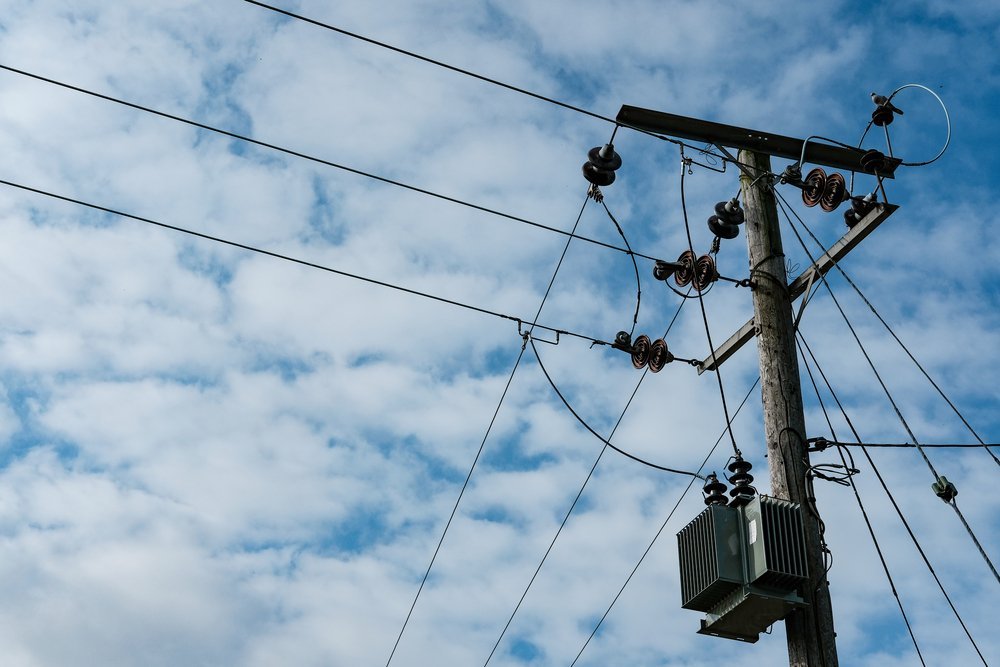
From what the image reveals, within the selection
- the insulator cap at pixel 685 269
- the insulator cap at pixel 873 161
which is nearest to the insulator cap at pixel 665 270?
the insulator cap at pixel 685 269

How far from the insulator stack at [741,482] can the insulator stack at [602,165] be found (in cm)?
265

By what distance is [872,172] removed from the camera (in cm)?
937

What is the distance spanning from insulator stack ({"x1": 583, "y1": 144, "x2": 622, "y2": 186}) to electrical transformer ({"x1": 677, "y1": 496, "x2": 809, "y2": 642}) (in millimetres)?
2992

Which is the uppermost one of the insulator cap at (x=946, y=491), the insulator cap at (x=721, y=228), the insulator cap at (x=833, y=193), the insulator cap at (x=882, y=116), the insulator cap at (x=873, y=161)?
the insulator cap at (x=882, y=116)

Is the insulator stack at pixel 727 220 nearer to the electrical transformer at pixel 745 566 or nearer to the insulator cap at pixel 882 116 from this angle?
the insulator cap at pixel 882 116

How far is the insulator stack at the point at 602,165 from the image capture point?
31.4 feet

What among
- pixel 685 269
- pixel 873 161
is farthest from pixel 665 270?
pixel 873 161

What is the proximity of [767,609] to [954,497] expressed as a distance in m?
2.43

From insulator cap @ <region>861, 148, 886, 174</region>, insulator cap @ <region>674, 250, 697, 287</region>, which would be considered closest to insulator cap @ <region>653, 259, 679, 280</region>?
insulator cap @ <region>674, 250, 697, 287</region>

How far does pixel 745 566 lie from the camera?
755cm

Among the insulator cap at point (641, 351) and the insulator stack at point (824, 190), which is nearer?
the insulator stack at point (824, 190)

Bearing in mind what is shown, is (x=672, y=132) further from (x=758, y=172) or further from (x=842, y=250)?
(x=842, y=250)

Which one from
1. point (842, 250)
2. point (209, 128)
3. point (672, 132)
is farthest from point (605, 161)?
point (209, 128)

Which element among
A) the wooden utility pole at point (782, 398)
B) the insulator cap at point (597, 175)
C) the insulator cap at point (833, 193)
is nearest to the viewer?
the wooden utility pole at point (782, 398)
